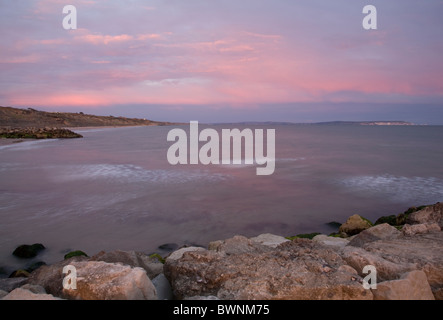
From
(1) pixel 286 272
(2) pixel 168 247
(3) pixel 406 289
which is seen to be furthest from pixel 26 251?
(3) pixel 406 289

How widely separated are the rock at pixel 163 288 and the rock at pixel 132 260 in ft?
1.61

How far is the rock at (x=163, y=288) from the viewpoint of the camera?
12.4ft

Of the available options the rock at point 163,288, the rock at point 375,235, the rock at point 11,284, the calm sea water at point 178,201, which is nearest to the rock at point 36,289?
the rock at point 11,284

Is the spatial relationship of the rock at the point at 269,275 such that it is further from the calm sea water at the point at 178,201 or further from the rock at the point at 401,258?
the calm sea water at the point at 178,201

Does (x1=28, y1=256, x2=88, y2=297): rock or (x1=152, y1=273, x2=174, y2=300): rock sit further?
(x1=152, y1=273, x2=174, y2=300): rock

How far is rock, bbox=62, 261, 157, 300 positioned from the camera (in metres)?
→ 3.09

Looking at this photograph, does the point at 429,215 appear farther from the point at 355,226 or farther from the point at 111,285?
Answer: the point at 111,285

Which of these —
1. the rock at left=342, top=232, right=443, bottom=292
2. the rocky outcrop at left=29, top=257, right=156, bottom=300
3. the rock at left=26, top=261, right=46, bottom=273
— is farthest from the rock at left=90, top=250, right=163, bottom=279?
the rock at left=342, top=232, right=443, bottom=292

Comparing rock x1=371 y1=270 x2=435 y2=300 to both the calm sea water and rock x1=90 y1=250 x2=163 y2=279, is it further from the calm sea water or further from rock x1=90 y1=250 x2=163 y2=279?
the calm sea water

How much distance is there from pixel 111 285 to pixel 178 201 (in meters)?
8.28

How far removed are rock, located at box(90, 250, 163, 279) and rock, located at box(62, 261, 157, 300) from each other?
3.30 feet

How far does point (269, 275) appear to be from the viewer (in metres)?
3.48

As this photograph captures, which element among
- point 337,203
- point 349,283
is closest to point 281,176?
point 337,203
